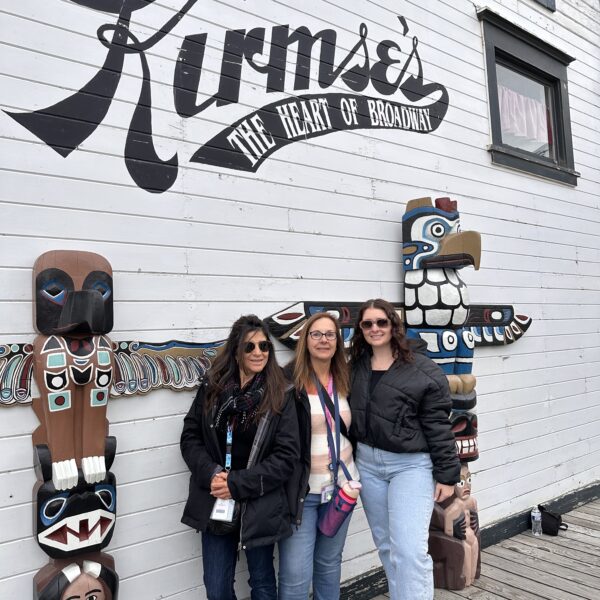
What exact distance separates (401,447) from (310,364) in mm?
547

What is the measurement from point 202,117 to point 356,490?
2.00m

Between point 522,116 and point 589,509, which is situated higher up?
point 522,116

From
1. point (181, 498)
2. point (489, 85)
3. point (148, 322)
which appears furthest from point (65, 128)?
point (489, 85)

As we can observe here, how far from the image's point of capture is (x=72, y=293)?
217cm

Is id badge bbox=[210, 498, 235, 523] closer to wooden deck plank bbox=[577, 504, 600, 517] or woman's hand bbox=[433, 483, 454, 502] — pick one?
woman's hand bbox=[433, 483, 454, 502]

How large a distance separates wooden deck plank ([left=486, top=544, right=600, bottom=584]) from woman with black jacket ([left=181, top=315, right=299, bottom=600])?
2247mm

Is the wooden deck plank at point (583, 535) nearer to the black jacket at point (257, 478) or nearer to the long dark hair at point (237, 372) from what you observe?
the black jacket at point (257, 478)

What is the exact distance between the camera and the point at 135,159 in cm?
268

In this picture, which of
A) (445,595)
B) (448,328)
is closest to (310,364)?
(448,328)

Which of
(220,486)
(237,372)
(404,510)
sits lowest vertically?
(404,510)

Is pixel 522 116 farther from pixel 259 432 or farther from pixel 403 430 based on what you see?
pixel 259 432

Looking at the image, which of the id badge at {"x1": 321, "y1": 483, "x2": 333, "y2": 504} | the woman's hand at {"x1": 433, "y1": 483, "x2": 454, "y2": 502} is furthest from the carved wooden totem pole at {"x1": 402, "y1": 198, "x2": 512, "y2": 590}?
the id badge at {"x1": 321, "y1": 483, "x2": 333, "y2": 504}

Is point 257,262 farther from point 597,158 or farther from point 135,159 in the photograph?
point 597,158

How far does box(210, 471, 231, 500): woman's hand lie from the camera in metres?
2.27
